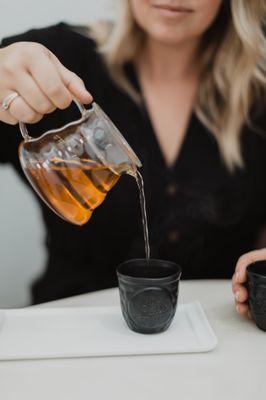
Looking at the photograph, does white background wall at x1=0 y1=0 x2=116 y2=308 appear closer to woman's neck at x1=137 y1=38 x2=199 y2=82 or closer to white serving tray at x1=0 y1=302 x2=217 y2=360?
woman's neck at x1=137 y1=38 x2=199 y2=82

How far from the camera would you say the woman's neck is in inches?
56.5

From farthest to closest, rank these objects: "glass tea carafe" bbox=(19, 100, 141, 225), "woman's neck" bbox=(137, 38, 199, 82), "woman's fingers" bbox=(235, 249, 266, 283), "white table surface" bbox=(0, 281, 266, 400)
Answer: "woman's neck" bbox=(137, 38, 199, 82)
"woman's fingers" bbox=(235, 249, 266, 283)
"glass tea carafe" bbox=(19, 100, 141, 225)
"white table surface" bbox=(0, 281, 266, 400)

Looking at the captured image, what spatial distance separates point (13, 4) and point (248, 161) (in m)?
0.76

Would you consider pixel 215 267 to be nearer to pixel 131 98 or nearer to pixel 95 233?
pixel 95 233

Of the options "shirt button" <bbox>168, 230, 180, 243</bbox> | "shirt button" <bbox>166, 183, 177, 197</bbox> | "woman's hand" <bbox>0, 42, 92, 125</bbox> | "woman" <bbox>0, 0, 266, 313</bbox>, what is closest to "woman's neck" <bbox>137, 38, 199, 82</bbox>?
"woman" <bbox>0, 0, 266, 313</bbox>

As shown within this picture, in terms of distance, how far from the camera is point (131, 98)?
1405 millimetres

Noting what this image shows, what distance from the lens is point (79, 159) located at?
→ 29.9 inches

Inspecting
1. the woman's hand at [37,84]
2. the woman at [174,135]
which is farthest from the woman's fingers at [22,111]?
the woman at [174,135]

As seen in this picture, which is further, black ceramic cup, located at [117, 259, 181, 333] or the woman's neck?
the woman's neck

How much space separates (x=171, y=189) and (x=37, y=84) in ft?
2.22

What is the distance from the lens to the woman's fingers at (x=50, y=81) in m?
0.77

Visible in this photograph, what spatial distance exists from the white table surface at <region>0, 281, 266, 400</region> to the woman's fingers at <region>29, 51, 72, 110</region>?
0.38m

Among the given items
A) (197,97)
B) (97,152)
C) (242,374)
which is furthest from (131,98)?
(242,374)

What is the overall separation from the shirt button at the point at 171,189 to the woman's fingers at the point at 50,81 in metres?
0.64
